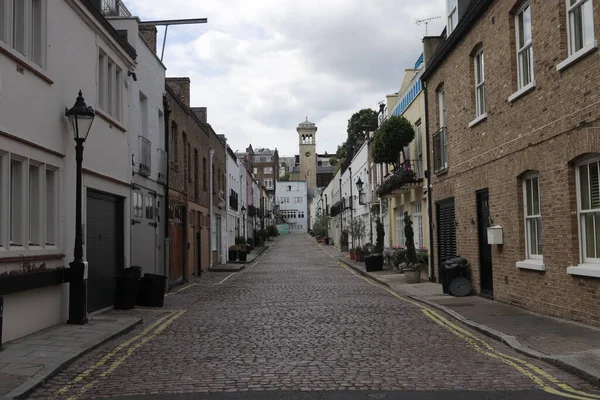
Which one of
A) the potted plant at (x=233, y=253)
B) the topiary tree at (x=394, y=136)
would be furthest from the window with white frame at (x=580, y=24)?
the potted plant at (x=233, y=253)

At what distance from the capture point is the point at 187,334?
10031mm

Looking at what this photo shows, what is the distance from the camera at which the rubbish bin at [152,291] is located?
13.9 m

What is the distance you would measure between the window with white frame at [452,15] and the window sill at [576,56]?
7.18 meters

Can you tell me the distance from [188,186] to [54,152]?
42.7 ft

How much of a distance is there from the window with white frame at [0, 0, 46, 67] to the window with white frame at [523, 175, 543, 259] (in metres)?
9.07

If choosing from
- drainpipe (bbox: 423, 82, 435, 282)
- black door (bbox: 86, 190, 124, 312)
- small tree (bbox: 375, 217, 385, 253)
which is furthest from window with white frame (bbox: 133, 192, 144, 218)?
small tree (bbox: 375, 217, 385, 253)

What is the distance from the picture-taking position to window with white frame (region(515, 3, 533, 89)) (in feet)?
38.0

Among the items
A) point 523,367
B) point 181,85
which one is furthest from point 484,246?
point 181,85

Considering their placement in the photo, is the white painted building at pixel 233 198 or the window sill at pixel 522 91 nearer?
the window sill at pixel 522 91

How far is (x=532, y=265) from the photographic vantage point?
37.4 feet

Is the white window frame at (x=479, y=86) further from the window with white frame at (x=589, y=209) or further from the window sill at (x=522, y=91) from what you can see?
the window with white frame at (x=589, y=209)

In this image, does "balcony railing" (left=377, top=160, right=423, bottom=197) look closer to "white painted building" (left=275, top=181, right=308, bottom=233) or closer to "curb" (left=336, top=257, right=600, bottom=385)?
"curb" (left=336, top=257, right=600, bottom=385)

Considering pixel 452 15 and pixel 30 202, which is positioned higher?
pixel 452 15

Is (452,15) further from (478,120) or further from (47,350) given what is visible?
(47,350)
